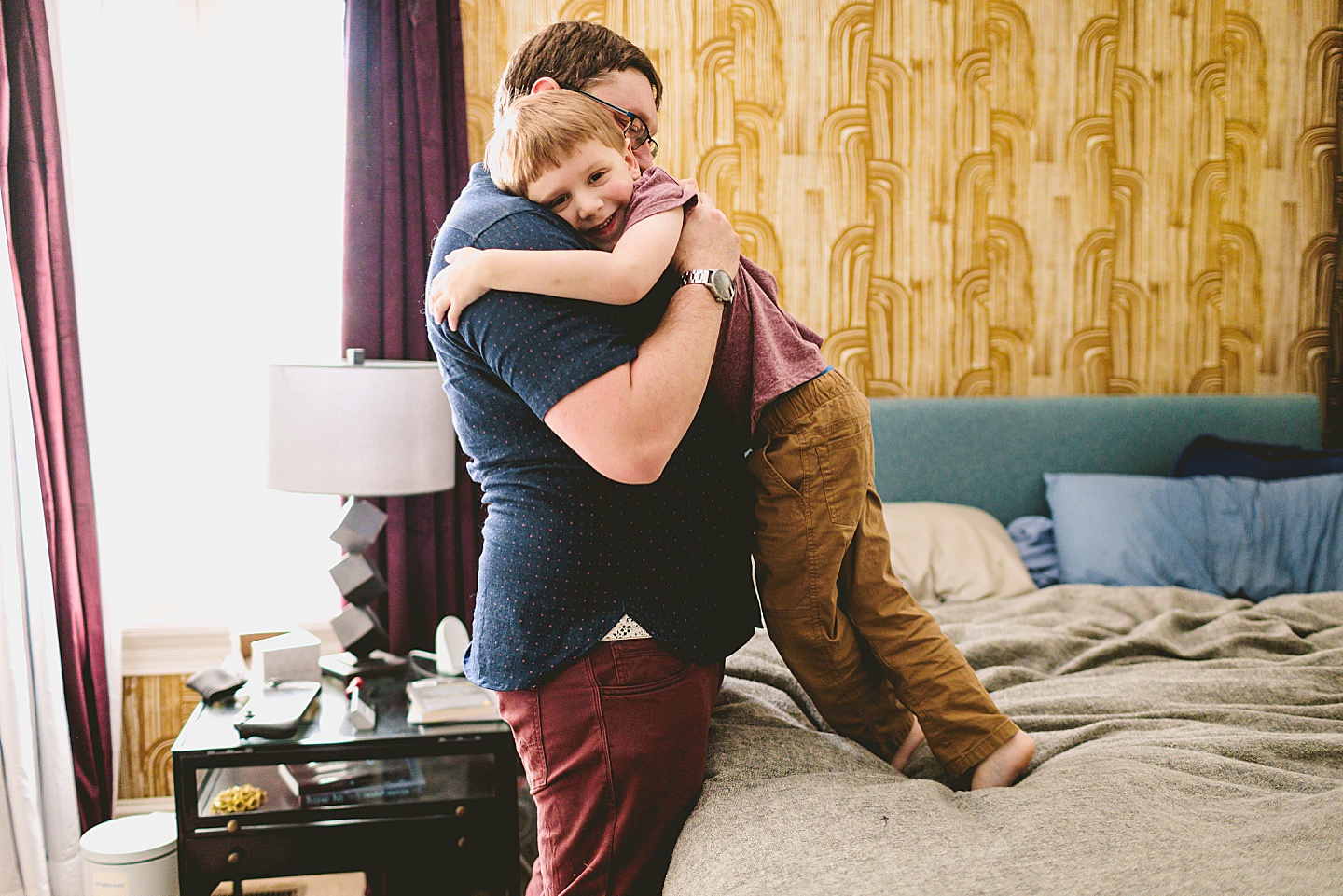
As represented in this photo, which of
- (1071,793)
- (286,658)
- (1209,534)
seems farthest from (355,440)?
(1209,534)

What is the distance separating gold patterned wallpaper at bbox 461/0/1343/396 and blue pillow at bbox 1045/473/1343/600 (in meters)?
0.55

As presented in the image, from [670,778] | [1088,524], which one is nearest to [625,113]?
[670,778]

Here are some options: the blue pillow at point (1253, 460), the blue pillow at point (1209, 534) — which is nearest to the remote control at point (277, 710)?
the blue pillow at point (1209, 534)

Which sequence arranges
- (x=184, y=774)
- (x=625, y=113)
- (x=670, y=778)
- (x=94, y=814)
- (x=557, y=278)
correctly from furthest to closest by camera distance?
(x=94, y=814) → (x=184, y=774) → (x=625, y=113) → (x=670, y=778) → (x=557, y=278)

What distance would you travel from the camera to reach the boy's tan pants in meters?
1.10

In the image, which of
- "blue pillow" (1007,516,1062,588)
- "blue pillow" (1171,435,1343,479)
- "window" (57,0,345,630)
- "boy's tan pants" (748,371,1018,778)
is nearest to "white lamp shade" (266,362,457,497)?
"window" (57,0,345,630)

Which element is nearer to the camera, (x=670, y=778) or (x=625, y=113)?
(x=670, y=778)

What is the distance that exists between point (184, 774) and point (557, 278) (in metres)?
1.45

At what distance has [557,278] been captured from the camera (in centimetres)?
85

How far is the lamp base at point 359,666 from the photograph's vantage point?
6.95ft

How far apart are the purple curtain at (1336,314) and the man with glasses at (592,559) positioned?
281 centimetres

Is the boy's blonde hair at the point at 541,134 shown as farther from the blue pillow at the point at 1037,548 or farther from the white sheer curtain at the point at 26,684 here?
the blue pillow at the point at 1037,548

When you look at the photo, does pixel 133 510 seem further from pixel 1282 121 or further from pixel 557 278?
pixel 1282 121

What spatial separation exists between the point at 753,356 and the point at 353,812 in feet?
4.31
